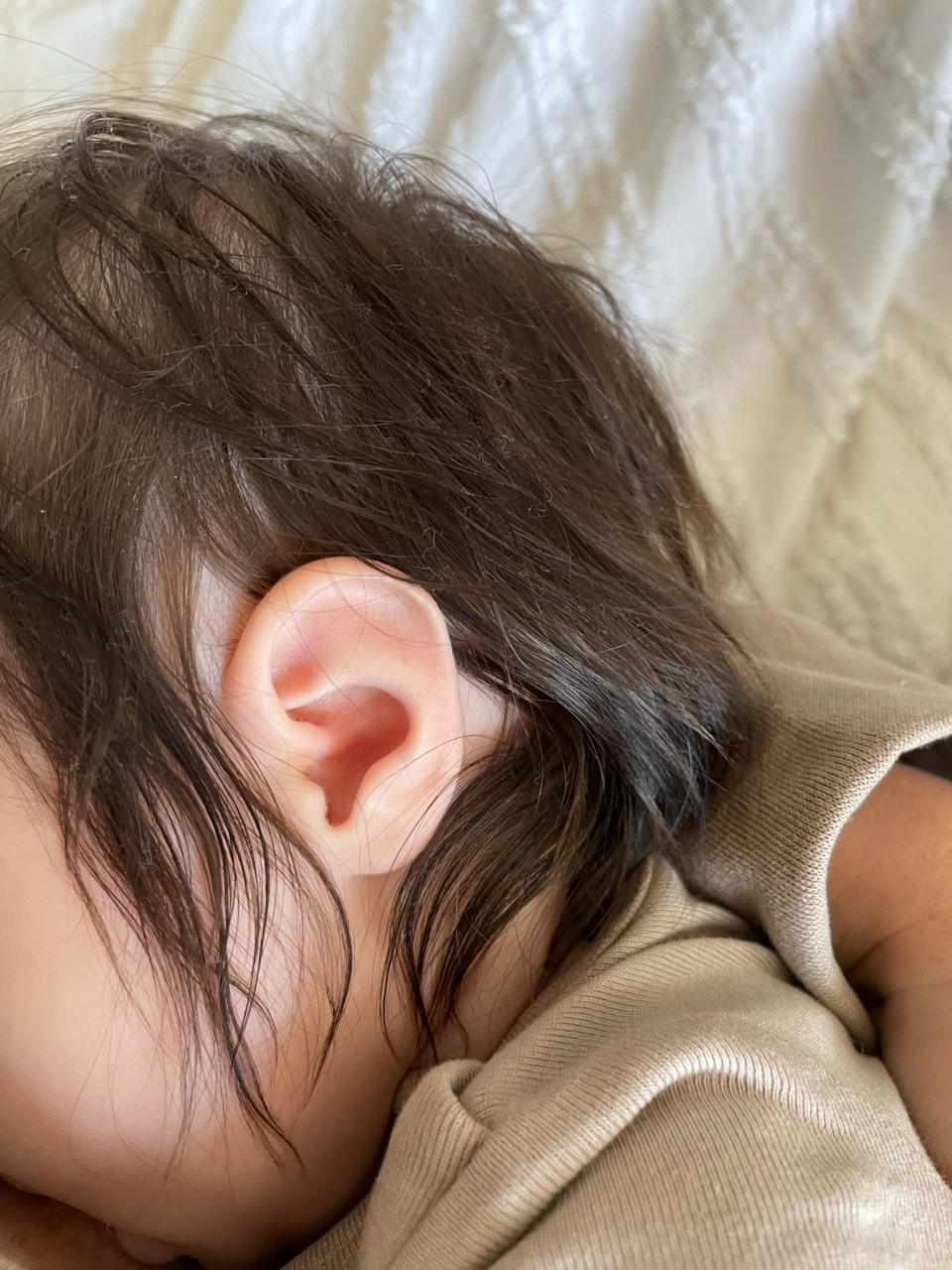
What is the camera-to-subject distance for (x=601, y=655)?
0.60 m

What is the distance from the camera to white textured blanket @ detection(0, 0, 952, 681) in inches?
33.9

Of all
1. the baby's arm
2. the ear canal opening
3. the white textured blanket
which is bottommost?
the baby's arm

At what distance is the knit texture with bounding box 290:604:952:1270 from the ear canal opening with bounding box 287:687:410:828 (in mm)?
161

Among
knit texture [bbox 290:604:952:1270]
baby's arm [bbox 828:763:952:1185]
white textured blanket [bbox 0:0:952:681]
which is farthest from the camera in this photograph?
white textured blanket [bbox 0:0:952:681]

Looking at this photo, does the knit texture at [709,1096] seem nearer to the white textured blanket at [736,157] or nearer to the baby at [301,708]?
the baby at [301,708]

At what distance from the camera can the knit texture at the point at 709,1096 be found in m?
0.48

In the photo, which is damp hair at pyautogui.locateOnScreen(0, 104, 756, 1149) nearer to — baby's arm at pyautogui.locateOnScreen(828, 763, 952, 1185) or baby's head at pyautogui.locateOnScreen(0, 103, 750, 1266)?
baby's head at pyautogui.locateOnScreen(0, 103, 750, 1266)

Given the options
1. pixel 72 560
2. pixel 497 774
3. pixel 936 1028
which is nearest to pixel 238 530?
pixel 72 560

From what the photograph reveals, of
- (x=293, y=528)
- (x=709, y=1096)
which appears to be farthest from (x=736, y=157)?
(x=709, y=1096)

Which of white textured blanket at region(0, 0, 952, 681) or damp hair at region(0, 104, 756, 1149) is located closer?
damp hair at region(0, 104, 756, 1149)

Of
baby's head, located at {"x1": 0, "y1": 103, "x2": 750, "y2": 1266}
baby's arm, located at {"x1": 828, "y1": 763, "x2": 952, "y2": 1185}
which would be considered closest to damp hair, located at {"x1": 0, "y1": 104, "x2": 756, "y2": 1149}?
baby's head, located at {"x1": 0, "y1": 103, "x2": 750, "y2": 1266}

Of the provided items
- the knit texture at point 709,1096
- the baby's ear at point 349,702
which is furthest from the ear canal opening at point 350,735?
the knit texture at point 709,1096

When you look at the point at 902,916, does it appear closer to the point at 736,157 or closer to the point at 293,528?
the point at 293,528

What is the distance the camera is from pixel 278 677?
1.73ft
